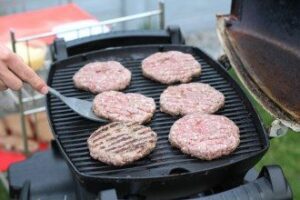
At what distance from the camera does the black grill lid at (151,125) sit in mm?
1643

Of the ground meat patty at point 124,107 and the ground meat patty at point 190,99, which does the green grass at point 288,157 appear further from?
the ground meat patty at point 124,107

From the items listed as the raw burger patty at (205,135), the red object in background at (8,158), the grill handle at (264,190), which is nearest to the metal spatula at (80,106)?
the raw burger patty at (205,135)

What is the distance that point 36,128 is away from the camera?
10.7 feet

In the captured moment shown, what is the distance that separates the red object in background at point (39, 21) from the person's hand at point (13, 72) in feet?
4.58

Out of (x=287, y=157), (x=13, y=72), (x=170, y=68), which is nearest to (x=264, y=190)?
(x=170, y=68)

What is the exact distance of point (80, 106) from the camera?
1.90 meters

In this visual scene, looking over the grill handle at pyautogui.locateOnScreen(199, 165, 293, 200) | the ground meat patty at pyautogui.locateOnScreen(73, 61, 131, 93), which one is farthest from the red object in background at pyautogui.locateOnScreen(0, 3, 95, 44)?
the grill handle at pyautogui.locateOnScreen(199, 165, 293, 200)

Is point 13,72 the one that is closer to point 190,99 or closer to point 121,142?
point 121,142

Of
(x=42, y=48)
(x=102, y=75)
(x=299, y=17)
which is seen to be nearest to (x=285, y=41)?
(x=299, y=17)

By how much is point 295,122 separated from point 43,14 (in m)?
2.08

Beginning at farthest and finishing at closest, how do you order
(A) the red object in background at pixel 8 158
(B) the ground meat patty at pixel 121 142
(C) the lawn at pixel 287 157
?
(C) the lawn at pixel 287 157
(A) the red object in background at pixel 8 158
(B) the ground meat patty at pixel 121 142

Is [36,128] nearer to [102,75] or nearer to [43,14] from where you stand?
[43,14]

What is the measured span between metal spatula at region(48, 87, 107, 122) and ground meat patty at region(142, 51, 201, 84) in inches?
11.7

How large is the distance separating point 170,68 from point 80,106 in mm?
405
